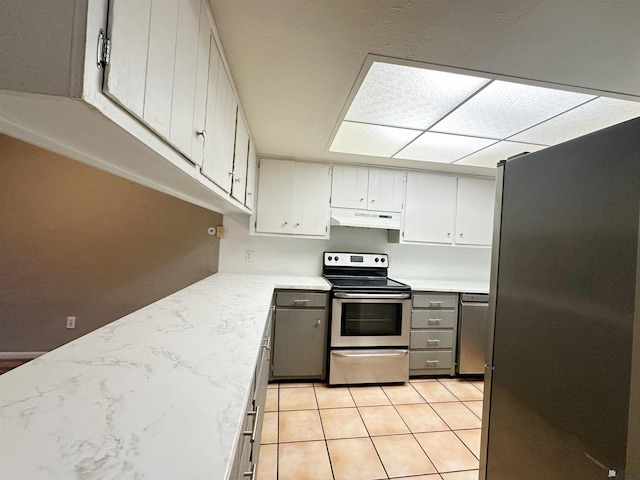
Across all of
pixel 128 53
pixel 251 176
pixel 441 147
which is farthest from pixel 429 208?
pixel 128 53

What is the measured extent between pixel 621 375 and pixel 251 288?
200 centimetres

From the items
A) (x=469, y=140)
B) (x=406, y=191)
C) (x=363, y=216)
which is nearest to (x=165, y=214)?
(x=363, y=216)

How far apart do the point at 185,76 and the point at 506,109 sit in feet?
5.71

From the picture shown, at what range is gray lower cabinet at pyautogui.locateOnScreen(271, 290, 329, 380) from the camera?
2.52 meters

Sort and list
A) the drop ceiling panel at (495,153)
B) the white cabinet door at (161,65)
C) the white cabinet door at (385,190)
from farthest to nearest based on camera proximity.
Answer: the white cabinet door at (385,190)
the drop ceiling panel at (495,153)
the white cabinet door at (161,65)

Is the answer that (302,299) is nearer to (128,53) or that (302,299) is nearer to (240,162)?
(240,162)

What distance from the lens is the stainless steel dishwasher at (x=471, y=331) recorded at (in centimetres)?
276

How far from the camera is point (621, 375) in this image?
0.81 m

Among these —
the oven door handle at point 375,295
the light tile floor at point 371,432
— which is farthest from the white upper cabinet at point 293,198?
the light tile floor at point 371,432

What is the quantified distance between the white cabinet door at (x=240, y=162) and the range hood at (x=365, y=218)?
1.01 m

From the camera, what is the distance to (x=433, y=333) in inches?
108

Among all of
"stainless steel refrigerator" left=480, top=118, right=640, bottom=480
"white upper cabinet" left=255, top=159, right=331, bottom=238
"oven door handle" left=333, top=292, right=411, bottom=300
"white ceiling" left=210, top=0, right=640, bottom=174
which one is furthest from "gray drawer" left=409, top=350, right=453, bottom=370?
"white ceiling" left=210, top=0, right=640, bottom=174

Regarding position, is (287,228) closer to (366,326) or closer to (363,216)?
(363,216)

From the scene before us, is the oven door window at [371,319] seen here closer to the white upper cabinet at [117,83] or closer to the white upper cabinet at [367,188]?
the white upper cabinet at [367,188]
